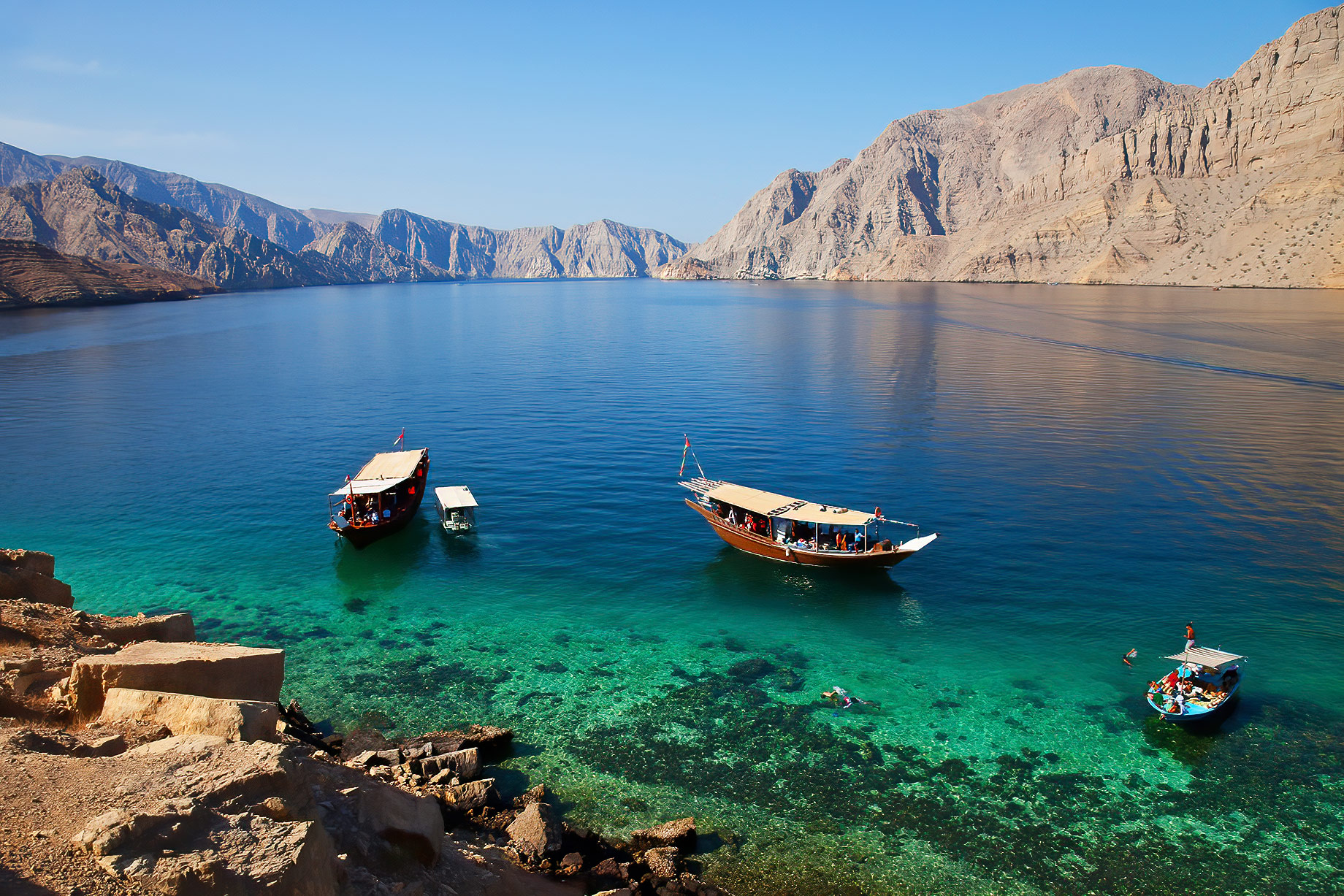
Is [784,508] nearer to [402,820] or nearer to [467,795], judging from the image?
[467,795]

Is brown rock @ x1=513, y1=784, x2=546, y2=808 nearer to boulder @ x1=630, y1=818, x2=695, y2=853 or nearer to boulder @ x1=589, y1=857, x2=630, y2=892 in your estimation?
boulder @ x1=630, y1=818, x2=695, y2=853

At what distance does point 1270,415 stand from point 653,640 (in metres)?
64.8

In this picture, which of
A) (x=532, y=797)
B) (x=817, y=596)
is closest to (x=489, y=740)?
(x=532, y=797)

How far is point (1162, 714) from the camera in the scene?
23531mm

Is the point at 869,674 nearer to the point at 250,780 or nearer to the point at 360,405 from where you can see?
the point at 250,780

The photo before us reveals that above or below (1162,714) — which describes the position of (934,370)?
above

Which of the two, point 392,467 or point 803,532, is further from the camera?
point 392,467

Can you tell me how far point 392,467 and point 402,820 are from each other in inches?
1335

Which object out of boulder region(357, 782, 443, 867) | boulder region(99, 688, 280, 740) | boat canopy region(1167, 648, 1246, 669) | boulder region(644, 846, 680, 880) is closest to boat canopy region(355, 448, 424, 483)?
boulder region(99, 688, 280, 740)

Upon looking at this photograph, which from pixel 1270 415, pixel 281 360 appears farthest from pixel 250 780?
pixel 281 360

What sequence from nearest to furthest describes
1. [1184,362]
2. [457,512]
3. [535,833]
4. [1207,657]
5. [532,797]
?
[535,833], [532,797], [1207,657], [457,512], [1184,362]

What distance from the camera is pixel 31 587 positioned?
2212 centimetres

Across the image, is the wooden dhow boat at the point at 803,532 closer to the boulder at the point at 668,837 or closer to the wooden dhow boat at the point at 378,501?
the wooden dhow boat at the point at 378,501

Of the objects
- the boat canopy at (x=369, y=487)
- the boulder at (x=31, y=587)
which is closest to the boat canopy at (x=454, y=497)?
the boat canopy at (x=369, y=487)
